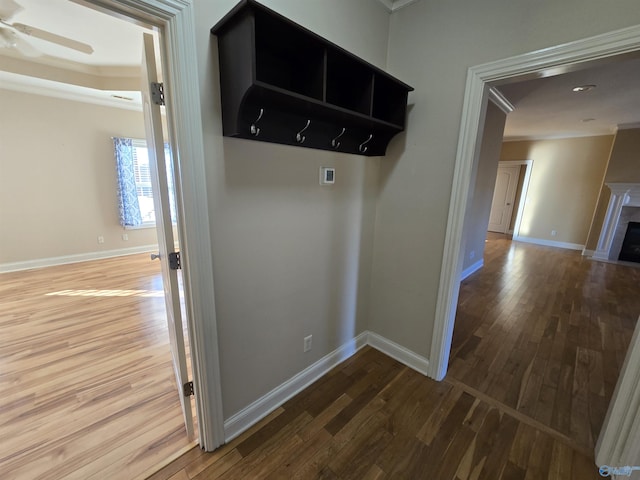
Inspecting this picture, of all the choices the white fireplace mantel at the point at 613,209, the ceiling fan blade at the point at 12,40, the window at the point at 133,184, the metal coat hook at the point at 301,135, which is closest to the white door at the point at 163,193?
the metal coat hook at the point at 301,135

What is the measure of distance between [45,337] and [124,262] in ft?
7.55

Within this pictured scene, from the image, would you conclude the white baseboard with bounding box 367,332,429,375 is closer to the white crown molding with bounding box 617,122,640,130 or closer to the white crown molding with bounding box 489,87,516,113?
the white crown molding with bounding box 489,87,516,113

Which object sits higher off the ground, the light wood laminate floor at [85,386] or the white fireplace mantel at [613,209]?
the white fireplace mantel at [613,209]

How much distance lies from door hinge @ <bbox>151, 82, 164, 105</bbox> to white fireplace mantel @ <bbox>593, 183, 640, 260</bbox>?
7255 mm

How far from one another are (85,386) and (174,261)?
56.8 inches

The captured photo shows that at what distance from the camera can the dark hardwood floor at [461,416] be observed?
1.38 m

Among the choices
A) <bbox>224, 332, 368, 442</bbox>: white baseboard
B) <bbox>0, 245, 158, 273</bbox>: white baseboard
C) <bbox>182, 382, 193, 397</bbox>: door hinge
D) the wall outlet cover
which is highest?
the wall outlet cover

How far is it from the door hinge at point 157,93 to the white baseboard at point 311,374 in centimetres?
167

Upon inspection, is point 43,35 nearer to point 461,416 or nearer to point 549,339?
point 461,416

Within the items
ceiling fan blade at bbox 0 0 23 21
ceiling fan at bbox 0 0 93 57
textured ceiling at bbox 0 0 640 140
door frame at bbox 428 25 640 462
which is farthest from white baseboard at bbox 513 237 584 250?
ceiling fan blade at bbox 0 0 23 21

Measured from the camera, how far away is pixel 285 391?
1.77 meters

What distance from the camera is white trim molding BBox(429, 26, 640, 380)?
3.92 feet

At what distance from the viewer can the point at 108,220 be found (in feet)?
15.1

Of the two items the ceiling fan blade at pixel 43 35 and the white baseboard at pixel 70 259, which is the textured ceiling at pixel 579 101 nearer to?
the ceiling fan blade at pixel 43 35
